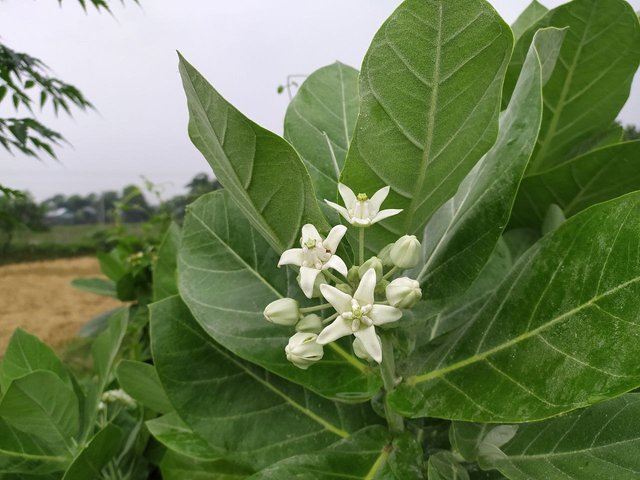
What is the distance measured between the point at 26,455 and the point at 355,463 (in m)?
0.57

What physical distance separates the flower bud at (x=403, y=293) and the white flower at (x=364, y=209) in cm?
6

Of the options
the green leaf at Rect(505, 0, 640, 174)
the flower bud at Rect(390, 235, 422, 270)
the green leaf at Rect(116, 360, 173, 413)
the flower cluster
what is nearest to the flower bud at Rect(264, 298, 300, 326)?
the flower cluster

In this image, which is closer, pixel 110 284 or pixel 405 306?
pixel 405 306

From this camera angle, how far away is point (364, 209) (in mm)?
507

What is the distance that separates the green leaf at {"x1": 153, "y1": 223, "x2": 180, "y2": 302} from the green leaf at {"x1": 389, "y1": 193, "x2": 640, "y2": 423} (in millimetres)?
478

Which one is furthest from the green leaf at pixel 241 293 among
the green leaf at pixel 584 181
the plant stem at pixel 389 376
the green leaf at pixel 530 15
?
the green leaf at pixel 530 15

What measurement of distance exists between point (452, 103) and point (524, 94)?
116mm

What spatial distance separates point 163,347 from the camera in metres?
0.66

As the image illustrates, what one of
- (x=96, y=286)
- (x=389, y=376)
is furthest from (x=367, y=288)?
(x=96, y=286)

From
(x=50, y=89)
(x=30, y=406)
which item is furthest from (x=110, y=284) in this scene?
(x=30, y=406)

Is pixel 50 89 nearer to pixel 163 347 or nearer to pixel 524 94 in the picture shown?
pixel 163 347

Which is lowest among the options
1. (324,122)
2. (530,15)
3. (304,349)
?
(304,349)

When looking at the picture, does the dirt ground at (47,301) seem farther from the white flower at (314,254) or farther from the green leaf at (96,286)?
the white flower at (314,254)

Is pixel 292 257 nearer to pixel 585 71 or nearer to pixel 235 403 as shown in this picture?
pixel 235 403
